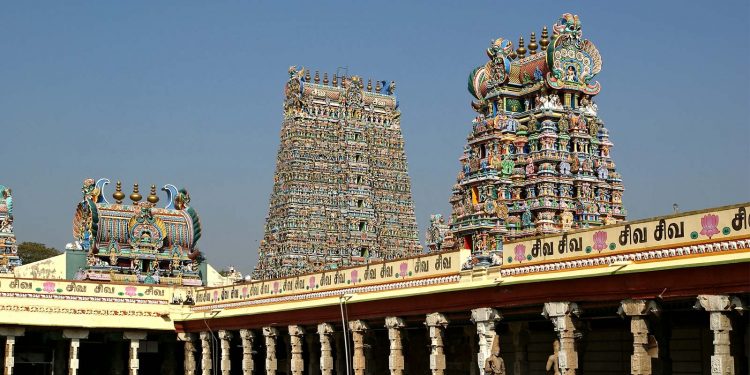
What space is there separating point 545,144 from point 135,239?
58.8 feet

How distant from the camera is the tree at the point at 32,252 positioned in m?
103

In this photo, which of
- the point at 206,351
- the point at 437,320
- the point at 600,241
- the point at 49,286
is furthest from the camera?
the point at 49,286

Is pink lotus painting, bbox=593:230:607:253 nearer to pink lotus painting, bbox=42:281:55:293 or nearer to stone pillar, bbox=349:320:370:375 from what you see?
stone pillar, bbox=349:320:370:375

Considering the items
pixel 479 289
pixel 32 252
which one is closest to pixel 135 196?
pixel 479 289

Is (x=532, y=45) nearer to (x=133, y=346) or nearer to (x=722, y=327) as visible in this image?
(x=133, y=346)

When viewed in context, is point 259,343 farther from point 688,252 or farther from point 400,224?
point 400,224

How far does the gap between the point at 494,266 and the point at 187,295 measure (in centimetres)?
1943

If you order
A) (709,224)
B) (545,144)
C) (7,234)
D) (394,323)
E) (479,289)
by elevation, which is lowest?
(394,323)

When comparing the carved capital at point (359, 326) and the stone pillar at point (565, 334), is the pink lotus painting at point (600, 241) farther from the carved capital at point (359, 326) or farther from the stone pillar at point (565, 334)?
the carved capital at point (359, 326)

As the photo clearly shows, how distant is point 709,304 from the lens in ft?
70.7

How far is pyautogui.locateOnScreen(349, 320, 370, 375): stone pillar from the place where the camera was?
3334 cm

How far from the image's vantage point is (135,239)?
159 ft

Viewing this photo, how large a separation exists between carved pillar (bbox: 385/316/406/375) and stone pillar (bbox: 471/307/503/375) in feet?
13.1

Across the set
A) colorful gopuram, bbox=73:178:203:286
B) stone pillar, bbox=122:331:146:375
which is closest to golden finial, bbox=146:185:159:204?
colorful gopuram, bbox=73:178:203:286
